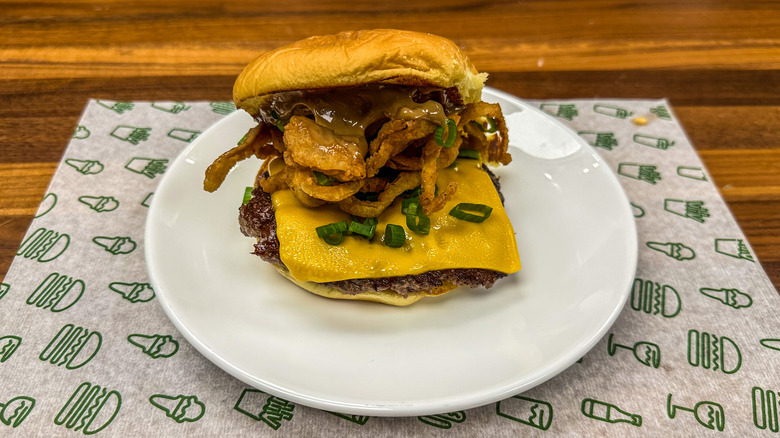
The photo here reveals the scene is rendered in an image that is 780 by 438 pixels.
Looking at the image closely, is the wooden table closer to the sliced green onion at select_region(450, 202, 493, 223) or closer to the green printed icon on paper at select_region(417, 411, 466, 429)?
the sliced green onion at select_region(450, 202, 493, 223)

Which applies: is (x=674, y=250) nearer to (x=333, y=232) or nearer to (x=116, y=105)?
(x=333, y=232)

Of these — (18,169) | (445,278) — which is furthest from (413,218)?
(18,169)

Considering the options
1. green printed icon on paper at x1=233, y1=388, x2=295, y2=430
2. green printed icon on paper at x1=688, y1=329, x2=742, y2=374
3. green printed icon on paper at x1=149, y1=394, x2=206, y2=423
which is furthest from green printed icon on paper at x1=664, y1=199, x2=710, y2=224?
green printed icon on paper at x1=149, y1=394, x2=206, y2=423

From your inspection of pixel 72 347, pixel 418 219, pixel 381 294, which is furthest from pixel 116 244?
pixel 418 219

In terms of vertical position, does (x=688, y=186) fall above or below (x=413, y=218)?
below

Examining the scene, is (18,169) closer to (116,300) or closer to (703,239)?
(116,300)

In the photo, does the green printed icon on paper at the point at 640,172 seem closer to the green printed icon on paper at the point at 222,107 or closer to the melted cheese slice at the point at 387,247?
the melted cheese slice at the point at 387,247

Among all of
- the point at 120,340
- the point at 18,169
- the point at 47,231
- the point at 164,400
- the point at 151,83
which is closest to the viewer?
the point at 164,400
